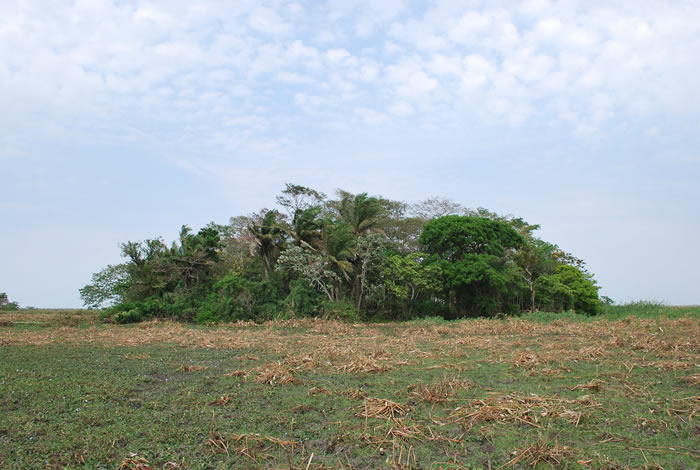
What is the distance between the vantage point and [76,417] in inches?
197

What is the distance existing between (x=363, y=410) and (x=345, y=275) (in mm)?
17821

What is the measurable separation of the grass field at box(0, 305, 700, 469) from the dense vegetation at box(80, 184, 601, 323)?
13.1 meters

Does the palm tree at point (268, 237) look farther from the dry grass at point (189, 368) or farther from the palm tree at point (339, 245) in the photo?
the dry grass at point (189, 368)

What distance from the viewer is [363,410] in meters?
5.14

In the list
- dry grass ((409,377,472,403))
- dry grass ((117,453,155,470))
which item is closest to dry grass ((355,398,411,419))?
dry grass ((409,377,472,403))

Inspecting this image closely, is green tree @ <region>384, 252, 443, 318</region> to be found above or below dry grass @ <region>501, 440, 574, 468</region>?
above

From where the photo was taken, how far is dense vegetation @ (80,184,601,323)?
73.7ft

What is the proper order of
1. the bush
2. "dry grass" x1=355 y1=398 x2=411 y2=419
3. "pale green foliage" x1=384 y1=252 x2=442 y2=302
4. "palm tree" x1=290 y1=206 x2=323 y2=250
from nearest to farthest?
"dry grass" x1=355 y1=398 x2=411 y2=419 < the bush < "pale green foliage" x1=384 y1=252 x2=442 y2=302 < "palm tree" x1=290 y1=206 x2=323 y2=250

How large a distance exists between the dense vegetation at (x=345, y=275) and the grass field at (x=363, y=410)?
43.0 ft

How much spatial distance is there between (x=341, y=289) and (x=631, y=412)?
19769mm

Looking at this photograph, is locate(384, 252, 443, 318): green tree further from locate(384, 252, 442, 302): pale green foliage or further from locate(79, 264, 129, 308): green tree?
locate(79, 264, 129, 308): green tree

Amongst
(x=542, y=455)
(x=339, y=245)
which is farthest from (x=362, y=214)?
(x=542, y=455)

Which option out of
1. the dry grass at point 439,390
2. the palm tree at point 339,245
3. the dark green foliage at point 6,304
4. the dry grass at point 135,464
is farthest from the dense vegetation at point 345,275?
the dry grass at point 135,464

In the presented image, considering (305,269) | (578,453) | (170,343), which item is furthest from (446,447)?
(305,269)
